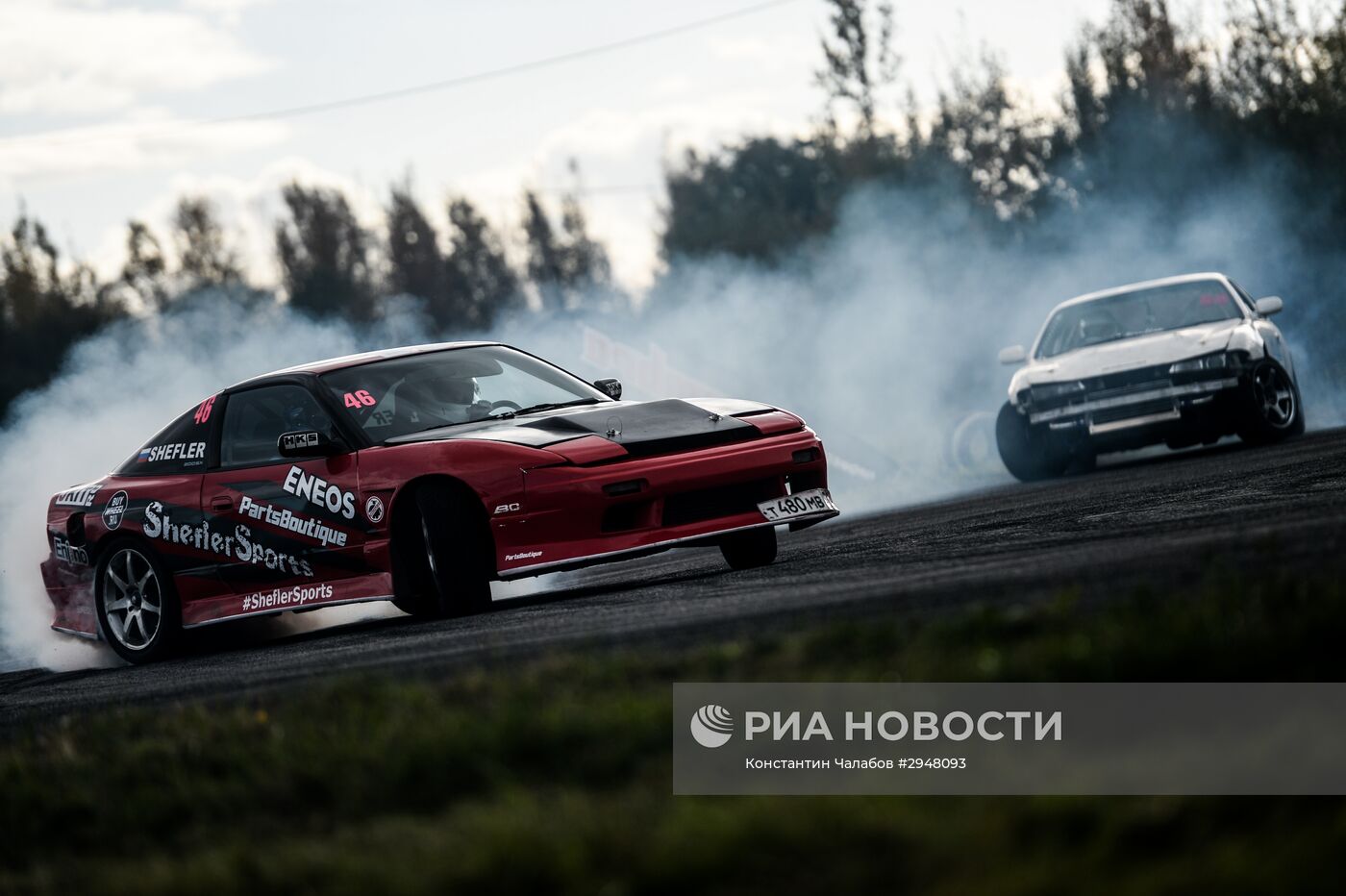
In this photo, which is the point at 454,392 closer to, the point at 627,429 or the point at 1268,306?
the point at 627,429

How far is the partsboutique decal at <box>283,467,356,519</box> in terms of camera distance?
8086 millimetres

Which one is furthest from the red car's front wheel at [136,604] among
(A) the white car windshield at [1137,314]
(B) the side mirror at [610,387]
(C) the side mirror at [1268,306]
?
(C) the side mirror at [1268,306]

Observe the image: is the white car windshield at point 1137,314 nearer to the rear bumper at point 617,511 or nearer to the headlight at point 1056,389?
the headlight at point 1056,389

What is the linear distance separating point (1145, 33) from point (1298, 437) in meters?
17.5

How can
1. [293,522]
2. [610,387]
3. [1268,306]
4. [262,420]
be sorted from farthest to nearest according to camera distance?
[1268,306], [610,387], [262,420], [293,522]

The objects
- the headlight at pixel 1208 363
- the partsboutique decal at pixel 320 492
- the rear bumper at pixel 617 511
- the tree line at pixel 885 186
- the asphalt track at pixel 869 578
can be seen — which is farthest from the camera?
the tree line at pixel 885 186

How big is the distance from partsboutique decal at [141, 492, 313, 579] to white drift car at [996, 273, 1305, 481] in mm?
6875

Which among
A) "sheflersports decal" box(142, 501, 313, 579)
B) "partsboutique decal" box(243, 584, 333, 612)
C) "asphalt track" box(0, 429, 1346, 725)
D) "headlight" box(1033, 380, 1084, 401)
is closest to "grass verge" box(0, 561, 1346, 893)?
"asphalt track" box(0, 429, 1346, 725)

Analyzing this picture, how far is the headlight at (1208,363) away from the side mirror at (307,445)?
6957mm

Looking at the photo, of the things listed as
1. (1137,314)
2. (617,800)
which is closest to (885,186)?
(1137,314)

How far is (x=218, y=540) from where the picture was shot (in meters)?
8.70

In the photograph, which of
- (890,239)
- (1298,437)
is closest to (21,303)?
(890,239)

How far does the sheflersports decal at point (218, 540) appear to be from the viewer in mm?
8430

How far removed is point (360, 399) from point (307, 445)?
18.7 inches
